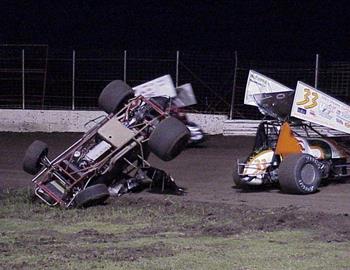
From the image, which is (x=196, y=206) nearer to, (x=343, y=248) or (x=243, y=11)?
(x=343, y=248)

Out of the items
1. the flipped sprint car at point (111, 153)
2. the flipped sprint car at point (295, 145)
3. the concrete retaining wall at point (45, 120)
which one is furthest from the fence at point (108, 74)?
the flipped sprint car at point (111, 153)

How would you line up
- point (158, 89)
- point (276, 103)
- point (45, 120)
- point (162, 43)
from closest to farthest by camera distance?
point (276, 103) → point (158, 89) → point (45, 120) → point (162, 43)

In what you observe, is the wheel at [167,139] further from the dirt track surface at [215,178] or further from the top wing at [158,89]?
the top wing at [158,89]

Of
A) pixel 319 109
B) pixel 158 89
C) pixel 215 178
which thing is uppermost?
pixel 158 89

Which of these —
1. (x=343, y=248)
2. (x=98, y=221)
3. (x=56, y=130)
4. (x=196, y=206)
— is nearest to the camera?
(x=343, y=248)

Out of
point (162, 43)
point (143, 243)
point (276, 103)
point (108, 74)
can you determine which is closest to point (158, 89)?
point (276, 103)

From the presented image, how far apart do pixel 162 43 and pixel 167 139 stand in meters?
19.8

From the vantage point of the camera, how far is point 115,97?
47.3 ft

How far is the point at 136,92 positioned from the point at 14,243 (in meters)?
5.00

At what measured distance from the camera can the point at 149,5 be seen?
33.3 m

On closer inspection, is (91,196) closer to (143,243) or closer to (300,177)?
(143,243)

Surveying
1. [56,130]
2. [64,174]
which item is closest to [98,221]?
[64,174]

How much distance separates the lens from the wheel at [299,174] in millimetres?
13695

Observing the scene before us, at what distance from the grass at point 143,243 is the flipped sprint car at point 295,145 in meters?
2.12
